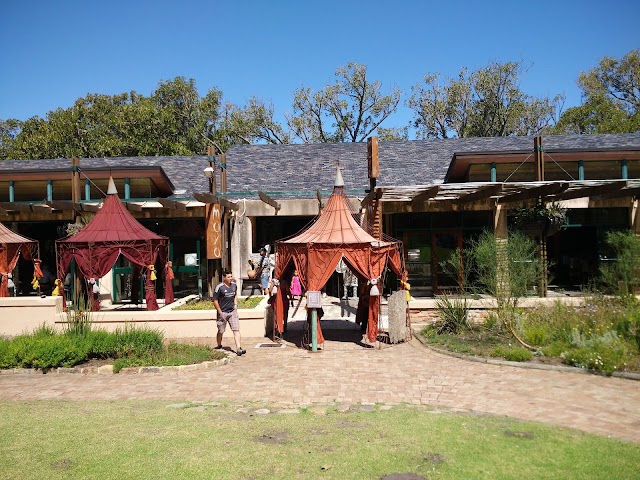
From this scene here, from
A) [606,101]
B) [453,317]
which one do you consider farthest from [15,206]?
[606,101]

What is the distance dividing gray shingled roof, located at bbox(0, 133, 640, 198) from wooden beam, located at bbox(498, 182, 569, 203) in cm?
438

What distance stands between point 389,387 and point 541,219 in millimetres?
9627

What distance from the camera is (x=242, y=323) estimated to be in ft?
42.1

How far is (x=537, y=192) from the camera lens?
13828mm

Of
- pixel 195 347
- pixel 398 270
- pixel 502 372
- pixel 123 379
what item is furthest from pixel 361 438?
pixel 398 270

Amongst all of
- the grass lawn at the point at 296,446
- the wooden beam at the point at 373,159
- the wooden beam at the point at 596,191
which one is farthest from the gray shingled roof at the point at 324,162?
the grass lawn at the point at 296,446

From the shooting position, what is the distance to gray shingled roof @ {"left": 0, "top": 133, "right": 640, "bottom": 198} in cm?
2041

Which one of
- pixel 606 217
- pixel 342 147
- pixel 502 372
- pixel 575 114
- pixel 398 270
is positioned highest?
pixel 575 114

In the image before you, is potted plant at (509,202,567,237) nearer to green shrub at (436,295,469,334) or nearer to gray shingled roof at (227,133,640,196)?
gray shingled roof at (227,133,640,196)

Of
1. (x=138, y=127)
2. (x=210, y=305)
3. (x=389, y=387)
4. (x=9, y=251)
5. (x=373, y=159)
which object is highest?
(x=138, y=127)

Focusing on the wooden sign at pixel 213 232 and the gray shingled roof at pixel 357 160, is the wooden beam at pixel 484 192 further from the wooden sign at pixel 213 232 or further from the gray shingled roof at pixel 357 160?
the wooden sign at pixel 213 232

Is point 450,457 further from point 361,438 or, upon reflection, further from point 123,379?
point 123,379

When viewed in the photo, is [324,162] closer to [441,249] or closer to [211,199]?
[441,249]

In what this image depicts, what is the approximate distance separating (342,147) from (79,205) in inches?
435
